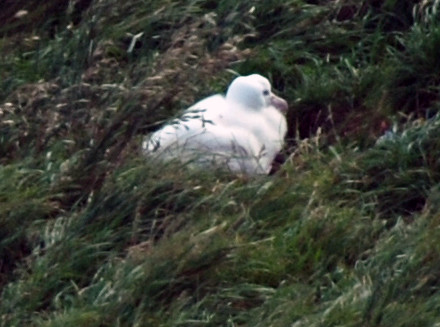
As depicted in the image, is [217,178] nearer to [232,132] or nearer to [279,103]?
[232,132]

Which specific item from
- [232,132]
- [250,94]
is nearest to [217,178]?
[232,132]

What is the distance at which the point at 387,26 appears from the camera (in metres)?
7.71

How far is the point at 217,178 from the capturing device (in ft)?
20.9

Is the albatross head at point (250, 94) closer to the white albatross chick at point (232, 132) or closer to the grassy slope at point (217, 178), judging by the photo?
the white albatross chick at point (232, 132)

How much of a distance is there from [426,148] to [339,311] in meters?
1.28

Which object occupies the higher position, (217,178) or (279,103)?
(217,178)

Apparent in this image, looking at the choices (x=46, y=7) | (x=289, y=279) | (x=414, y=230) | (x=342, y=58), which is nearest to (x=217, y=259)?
(x=289, y=279)

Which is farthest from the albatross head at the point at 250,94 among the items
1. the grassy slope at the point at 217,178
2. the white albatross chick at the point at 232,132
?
the grassy slope at the point at 217,178

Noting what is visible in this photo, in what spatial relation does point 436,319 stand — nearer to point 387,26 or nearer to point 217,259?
point 217,259

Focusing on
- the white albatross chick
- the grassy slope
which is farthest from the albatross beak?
the grassy slope

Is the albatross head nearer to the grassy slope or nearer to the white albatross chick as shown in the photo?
the white albatross chick

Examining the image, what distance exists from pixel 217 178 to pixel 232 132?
15.1 inches

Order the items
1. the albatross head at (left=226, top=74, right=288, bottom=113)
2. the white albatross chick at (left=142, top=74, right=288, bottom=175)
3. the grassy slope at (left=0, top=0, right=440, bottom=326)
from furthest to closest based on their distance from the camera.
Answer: the albatross head at (left=226, top=74, right=288, bottom=113), the white albatross chick at (left=142, top=74, right=288, bottom=175), the grassy slope at (left=0, top=0, right=440, bottom=326)

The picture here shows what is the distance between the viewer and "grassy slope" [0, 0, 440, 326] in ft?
18.2
